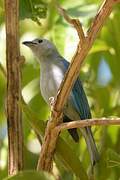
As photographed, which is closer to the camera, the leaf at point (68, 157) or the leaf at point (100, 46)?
the leaf at point (68, 157)

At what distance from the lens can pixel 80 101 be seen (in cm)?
254

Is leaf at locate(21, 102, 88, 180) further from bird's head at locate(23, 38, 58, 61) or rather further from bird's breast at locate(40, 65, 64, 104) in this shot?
bird's head at locate(23, 38, 58, 61)

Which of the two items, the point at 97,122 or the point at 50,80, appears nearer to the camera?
the point at 97,122

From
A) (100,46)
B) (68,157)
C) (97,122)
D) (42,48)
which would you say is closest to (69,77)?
(97,122)

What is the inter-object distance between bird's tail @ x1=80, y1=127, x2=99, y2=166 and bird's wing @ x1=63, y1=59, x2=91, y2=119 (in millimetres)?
178

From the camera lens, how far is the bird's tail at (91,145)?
1796mm

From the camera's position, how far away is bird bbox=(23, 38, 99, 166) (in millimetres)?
2411

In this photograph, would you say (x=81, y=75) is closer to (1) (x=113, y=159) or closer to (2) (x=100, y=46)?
(2) (x=100, y=46)

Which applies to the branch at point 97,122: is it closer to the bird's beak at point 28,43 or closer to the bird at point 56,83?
the bird at point 56,83

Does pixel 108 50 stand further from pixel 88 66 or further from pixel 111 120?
pixel 111 120

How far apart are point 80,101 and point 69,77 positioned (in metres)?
1.36

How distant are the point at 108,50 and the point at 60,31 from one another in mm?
255

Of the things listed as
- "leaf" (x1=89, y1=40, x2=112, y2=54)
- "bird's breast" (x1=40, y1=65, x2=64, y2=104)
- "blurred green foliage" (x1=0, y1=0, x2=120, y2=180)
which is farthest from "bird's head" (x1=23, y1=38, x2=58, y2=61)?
"leaf" (x1=89, y1=40, x2=112, y2=54)

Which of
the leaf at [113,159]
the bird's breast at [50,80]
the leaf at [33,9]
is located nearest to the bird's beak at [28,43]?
the bird's breast at [50,80]
